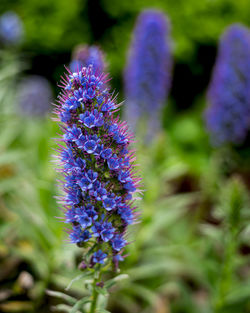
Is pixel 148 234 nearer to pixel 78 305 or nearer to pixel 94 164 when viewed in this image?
pixel 78 305

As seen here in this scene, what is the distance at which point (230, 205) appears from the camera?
2.48m

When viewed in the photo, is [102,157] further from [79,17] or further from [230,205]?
[79,17]

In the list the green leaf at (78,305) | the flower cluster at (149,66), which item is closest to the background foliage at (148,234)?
the flower cluster at (149,66)

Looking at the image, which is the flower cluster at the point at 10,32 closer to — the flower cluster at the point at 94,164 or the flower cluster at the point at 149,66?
the flower cluster at the point at 149,66

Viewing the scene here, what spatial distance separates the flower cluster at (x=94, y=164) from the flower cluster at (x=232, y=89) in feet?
7.81

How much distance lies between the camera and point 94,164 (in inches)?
59.2

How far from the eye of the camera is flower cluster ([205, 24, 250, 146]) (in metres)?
3.68

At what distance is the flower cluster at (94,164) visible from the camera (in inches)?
57.7

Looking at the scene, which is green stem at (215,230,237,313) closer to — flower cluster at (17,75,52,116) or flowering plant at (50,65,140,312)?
flowering plant at (50,65,140,312)

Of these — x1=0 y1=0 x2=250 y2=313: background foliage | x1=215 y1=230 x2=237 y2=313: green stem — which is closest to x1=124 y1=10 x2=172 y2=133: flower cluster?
x1=0 y1=0 x2=250 y2=313: background foliage

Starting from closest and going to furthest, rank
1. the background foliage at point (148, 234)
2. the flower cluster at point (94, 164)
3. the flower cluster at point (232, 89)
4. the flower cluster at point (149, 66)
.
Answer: the flower cluster at point (94, 164) → the background foliage at point (148, 234) → the flower cluster at point (232, 89) → the flower cluster at point (149, 66)

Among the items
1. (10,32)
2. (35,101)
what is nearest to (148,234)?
(10,32)

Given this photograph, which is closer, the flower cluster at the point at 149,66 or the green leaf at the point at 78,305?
the green leaf at the point at 78,305

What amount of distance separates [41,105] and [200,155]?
2850 mm
